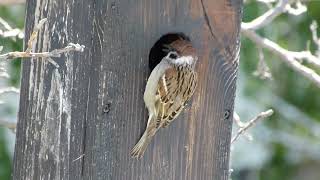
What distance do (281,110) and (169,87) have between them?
4363 millimetres

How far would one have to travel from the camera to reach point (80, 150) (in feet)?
12.8

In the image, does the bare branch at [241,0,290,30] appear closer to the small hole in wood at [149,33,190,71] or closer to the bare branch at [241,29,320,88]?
Result: the bare branch at [241,29,320,88]

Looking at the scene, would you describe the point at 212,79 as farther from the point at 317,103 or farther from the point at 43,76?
the point at 317,103

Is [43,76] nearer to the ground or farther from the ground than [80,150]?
farther from the ground

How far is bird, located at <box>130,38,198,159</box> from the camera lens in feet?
13.0

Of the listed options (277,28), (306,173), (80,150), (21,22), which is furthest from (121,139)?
(306,173)

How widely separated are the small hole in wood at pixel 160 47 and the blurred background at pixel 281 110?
124 inches

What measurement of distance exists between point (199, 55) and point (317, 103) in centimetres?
410

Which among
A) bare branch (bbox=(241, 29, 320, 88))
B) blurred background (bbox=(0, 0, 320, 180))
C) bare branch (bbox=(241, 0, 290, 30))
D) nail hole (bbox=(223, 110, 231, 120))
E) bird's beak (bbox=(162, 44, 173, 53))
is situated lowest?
blurred background (bbox=(0, 0, 320, 180))

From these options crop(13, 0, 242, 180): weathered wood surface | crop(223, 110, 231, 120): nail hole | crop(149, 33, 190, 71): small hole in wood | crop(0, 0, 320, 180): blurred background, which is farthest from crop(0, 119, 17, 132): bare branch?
crop(0, 0, 320, 180): blurred background

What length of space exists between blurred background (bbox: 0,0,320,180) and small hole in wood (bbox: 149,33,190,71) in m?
3.16

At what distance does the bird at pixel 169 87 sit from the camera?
3977 millimetres

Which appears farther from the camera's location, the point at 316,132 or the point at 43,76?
the point at 316,132

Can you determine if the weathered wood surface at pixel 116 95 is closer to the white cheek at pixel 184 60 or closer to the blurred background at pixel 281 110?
the white cheek at pixel 184 60
